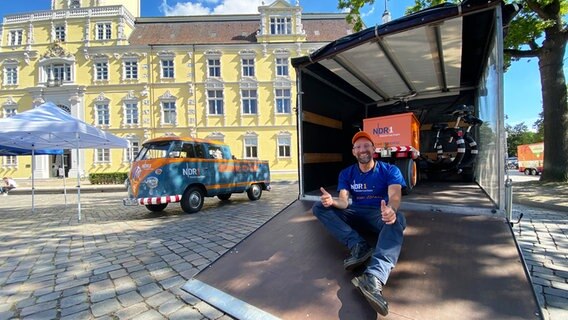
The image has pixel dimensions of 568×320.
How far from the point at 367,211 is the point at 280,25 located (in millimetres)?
27942

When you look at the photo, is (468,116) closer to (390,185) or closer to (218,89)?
(390,185)

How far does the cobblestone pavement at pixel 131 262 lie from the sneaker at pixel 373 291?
1247mm

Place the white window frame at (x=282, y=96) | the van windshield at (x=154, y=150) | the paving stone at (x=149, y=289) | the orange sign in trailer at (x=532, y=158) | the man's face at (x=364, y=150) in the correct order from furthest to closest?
the orange sign in trailer at (x=532, y=158)
the white window frame at (x=282, y=96)
the van windshield at (x=154, y=150)
the man's face at (x=364, y=150)
the paving stone at (x=149, y=289)

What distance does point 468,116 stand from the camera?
20.9 ft

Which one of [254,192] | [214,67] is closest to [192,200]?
[254,192]

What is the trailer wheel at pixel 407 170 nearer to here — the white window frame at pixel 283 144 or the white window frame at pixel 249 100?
the white window frame at pixel 283 144

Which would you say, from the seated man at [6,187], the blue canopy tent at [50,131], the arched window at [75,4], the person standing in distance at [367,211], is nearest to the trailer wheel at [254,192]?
the blue canopy tent at [50,131]

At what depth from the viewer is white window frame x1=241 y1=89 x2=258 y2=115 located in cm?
2688

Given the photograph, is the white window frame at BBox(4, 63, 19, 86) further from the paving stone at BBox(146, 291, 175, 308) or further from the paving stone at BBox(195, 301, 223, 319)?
the paving stone at BBox(195, 301, 223, 319)

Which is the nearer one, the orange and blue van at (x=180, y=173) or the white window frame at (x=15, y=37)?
the orange and blue van at (x=180, y=173)

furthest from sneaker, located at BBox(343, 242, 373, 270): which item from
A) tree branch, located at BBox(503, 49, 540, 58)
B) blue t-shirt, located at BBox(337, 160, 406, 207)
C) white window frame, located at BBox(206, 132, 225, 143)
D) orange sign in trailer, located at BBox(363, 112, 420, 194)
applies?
white window frame, located at BBox(206, 132, 225, 143)

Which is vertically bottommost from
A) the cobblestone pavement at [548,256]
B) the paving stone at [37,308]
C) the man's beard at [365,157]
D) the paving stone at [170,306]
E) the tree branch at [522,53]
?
the paving stone at [37,308]

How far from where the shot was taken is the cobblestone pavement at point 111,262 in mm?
2889

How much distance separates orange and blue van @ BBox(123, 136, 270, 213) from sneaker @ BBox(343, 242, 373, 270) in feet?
20.5
